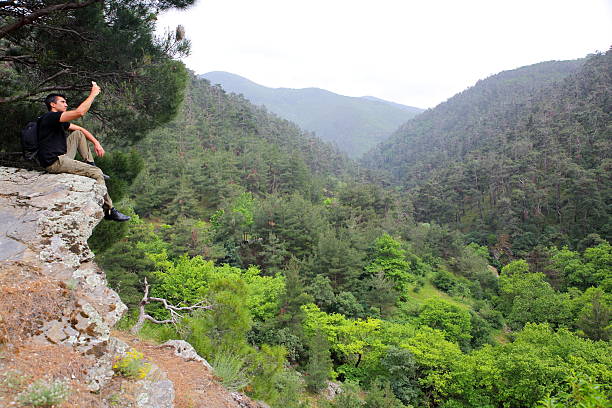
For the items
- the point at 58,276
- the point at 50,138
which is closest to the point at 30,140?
the point at 50,138

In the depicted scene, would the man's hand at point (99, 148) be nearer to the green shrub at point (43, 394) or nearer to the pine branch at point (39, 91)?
the pine branch at point (39, 91)

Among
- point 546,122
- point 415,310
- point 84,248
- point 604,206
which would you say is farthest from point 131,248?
point 546,122

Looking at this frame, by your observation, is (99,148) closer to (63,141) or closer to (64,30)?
(63,141)

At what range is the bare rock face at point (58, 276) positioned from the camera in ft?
9.12

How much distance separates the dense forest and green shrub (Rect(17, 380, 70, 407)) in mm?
2495

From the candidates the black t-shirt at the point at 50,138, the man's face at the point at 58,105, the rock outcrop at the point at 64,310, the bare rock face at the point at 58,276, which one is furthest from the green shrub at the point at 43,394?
the man's face at the point at 58,105

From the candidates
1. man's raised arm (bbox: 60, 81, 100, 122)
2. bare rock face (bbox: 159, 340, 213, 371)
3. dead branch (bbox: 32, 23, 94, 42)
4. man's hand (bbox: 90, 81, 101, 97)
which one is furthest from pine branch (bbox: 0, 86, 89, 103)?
bare rock face (bbox: 159, 340, 213, 371)

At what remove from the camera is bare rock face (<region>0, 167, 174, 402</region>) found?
278 cm

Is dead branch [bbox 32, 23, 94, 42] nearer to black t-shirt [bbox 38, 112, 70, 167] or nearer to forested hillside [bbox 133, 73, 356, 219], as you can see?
black t-shirt [bbox 38, 112, 70, 167]

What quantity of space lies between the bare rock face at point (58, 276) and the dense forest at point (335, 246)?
1939 millimetres

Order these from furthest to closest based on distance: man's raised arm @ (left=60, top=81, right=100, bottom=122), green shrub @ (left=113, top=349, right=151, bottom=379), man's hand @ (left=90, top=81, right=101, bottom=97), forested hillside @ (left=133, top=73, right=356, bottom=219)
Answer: forested hillside @ (left=133, top=73, right=356, bottom=219) < man's hand @ (left=90, top=81, right=101, bottom=97) < man's raised arm @ (left=60, top=81, right=100, bottom=122) < green shrub @ (left=113, top=349, right=151, bottom=379)

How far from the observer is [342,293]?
842 inches

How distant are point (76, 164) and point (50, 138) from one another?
428mm

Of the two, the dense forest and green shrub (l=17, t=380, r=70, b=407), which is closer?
green shrub (l=17, t=380, r=70, b=407)
